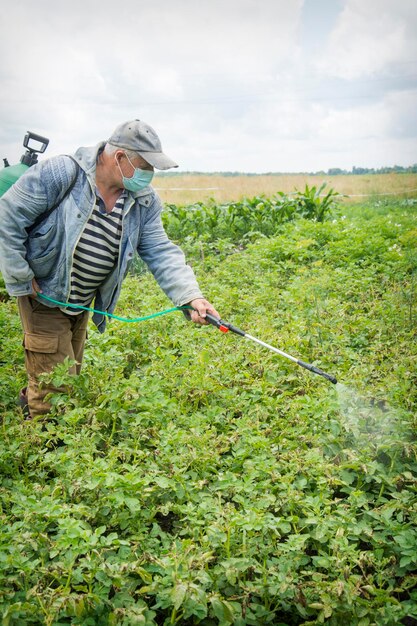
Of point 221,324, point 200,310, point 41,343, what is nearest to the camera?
point 221,324

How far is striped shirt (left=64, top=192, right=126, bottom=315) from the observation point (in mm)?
3182

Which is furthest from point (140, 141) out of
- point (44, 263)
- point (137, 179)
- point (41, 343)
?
point (41, 343)

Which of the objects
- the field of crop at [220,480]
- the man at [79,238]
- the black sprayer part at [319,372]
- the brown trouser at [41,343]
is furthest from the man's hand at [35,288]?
the black sprayer part at [319,372]

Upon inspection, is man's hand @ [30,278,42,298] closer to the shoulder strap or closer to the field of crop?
the shoulder strap

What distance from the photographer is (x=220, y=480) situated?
2490 mm

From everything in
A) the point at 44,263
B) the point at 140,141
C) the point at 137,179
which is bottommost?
the point at 44,263

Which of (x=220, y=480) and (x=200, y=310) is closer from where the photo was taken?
(x=220, y=480)

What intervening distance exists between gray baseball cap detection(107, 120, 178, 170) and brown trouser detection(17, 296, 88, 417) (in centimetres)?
112

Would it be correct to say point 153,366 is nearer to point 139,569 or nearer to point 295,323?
point 295,323

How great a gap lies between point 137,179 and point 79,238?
1.59 feet

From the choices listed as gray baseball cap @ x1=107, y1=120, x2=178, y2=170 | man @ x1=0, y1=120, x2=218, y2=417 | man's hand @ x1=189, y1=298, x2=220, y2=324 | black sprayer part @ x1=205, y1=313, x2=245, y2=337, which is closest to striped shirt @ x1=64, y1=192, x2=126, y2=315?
man @ x1=0, y1=120, x2=218, y2=417

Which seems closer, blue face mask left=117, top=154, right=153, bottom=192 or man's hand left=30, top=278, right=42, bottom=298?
blue face mask left=117, top=154, right=153, bottom=192

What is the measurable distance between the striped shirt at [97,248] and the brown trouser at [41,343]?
13 centimetres

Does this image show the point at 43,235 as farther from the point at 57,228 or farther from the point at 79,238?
the point at 79,238
